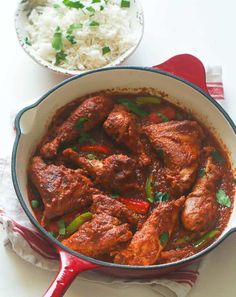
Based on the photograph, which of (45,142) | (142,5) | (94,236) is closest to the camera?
(94,236)

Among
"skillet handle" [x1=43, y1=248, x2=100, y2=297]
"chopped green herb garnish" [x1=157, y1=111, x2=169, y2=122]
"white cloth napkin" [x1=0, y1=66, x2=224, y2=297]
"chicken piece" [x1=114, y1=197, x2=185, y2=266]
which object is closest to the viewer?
"skillet handle" [x1=43, y1=248, x2=100, y2=297]

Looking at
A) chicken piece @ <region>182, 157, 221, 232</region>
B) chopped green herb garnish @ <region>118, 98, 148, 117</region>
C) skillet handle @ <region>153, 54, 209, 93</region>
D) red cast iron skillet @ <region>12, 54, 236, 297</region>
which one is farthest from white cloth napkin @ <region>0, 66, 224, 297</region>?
skillet handle @ <region>153, 54, 209, 93</region>

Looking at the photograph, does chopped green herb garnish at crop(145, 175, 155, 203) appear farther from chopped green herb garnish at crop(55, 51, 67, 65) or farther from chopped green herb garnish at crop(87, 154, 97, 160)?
chopped green herb garnish at crop(55, 51, 67, 65)

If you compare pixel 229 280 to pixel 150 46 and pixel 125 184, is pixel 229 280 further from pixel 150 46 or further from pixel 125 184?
pixel 150 46

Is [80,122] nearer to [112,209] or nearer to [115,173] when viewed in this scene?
[115,173]

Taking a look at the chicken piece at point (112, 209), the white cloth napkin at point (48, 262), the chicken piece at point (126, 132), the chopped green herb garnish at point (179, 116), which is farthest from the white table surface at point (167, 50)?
the chicken piece at point (126, 132)

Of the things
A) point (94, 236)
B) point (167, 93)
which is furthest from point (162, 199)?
point (167, 93)

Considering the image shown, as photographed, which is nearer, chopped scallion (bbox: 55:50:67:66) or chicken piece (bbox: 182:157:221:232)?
chicken piece (bbox: 182:157:221:232)
